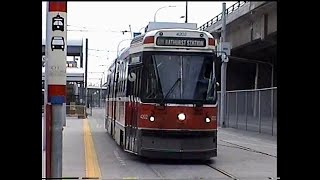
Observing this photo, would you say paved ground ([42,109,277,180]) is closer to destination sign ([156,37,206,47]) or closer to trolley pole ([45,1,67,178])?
destination sign ([156,37,206,47])

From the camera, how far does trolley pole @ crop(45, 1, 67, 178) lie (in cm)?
632

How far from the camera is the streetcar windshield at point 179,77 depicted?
12.9 meters

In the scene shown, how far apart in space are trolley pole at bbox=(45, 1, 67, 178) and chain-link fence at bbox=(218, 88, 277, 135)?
1912cm

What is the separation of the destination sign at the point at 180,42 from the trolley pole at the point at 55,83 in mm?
6457

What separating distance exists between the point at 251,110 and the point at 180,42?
19.3 metres

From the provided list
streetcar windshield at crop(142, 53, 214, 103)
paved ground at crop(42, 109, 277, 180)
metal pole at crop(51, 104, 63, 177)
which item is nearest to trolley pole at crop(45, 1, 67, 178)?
metal pole at crop(51, 104, 63, 177)

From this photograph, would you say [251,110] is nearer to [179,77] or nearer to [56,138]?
[179,77]

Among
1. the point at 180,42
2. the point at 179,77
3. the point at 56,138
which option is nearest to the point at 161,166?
the point at 179,77

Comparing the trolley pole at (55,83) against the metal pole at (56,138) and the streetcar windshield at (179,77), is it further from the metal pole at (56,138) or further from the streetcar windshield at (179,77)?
the streetcar windshield at (179,77)

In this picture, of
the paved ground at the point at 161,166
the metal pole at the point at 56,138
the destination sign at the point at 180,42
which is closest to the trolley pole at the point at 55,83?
the metal pole at the point at 56,138

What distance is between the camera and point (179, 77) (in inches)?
507
